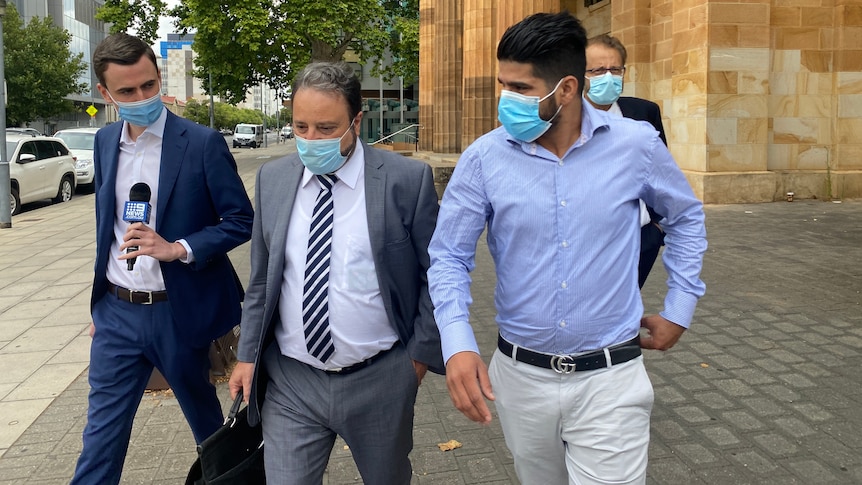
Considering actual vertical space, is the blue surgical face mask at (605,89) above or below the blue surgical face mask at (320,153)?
above

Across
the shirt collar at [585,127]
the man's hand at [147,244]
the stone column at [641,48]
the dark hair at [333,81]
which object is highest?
the stone column at [641,48]

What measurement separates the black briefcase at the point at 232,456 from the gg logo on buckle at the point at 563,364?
1.06 metres

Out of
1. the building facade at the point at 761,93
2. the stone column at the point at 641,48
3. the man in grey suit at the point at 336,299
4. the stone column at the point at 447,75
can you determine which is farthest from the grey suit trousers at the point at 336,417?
the stone column at the point at 447,75

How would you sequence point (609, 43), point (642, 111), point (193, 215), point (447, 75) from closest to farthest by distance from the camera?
point (193, 215), point (642, 111), point (609, 43), point (447, 75)

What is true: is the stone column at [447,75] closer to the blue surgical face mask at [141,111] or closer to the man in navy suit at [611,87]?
the man in navy suit at [611,87]

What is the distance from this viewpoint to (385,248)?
2.58 metres

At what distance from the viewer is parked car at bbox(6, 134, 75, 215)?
681 inches

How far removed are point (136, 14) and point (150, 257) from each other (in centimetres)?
4042

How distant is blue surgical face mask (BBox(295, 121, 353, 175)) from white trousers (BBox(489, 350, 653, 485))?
84 cm

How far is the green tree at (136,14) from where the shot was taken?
1524 inches

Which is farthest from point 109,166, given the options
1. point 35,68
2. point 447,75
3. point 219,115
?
point 219,115

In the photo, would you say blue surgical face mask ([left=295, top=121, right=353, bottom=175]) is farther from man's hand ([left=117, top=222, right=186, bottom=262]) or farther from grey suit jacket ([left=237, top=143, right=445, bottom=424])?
man's hand ([left=117, top=222, right=186, bottom=262])

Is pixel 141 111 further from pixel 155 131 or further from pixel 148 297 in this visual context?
pixel 148 297

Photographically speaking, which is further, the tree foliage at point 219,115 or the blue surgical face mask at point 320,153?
the tree foliage at point 219,115
